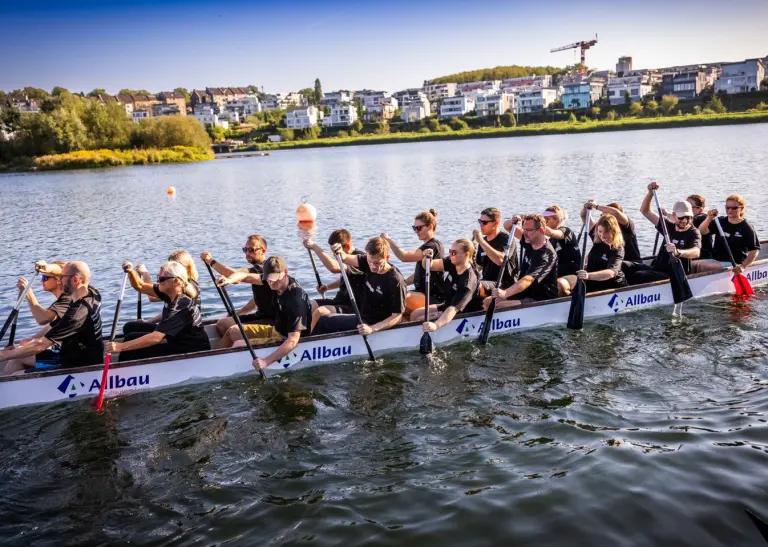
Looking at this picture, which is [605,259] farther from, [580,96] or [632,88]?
[632,88]

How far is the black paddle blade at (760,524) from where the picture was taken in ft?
17.0

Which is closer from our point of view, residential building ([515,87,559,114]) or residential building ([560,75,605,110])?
residential building ([560,75,605,110])

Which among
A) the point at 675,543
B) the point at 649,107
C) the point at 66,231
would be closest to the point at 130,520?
the point at 675,543

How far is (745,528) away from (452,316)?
16.1ft

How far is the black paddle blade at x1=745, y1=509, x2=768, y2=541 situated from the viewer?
17.0ft

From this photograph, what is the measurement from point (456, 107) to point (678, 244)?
14629cm

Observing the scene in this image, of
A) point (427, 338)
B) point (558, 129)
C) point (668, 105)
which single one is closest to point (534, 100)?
point (668, 105)

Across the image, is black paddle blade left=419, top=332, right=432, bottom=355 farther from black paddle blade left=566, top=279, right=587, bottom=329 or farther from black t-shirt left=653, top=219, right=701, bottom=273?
black t-shirt left=653, top=219, right=701, bottom=273

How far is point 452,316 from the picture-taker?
9539 millimetres

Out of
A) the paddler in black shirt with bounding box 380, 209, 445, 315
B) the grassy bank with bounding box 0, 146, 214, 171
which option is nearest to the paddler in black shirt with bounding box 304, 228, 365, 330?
the paddler in black shirt with bounding box 380, 209, 445, 315

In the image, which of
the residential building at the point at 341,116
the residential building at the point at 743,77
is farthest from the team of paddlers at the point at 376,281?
the residential building at the point at 341,116

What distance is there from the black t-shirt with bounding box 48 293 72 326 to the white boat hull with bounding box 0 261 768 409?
71 centimetres

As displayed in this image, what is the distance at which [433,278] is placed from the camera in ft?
33.3

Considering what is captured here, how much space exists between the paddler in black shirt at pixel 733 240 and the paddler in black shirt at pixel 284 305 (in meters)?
7.89
